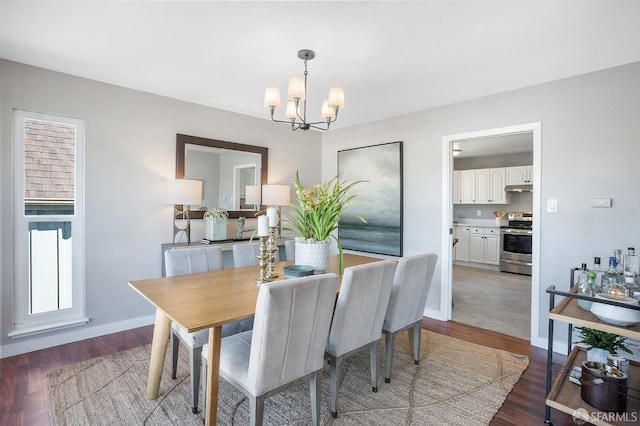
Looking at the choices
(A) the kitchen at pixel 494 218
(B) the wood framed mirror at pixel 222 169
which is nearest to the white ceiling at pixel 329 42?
(B) the wood framed mirror at pixel 222 169

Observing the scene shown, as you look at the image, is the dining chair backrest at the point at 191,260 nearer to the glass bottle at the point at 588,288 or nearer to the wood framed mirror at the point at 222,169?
the wood framed mirror at the point at 222,169

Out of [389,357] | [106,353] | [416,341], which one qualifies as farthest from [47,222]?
[416,341]

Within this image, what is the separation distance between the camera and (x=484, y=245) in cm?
661

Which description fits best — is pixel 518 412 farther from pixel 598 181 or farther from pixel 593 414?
pixel 598 181

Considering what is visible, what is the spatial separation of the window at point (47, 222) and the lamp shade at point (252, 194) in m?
1.64

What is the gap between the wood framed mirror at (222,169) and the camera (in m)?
3.62

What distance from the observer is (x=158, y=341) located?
2.01m

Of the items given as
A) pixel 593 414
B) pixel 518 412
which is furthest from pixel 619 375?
pixel 518 412

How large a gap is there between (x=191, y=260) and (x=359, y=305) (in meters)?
1.35

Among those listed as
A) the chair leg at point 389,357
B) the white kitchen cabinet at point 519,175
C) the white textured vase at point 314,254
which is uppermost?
the white kitchen cabinet at point 519,175

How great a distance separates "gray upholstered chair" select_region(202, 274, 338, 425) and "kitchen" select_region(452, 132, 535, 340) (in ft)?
11.6

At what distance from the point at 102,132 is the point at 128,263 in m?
1.26

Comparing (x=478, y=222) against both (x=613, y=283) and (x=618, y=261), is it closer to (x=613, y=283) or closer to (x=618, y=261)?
(x=618, y=261)

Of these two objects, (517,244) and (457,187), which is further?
(457,187)
